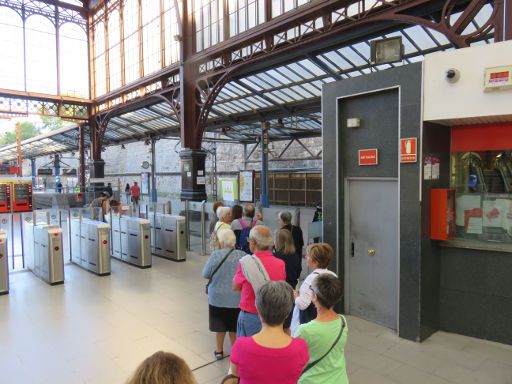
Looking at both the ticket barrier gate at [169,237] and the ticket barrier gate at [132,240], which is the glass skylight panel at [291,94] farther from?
the ticket barrier gate at [132,240]

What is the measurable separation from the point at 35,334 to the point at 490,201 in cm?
600

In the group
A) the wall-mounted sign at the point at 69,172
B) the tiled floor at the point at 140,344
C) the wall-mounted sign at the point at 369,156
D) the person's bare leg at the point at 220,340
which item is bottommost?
the tiled floor at the point at 140,344

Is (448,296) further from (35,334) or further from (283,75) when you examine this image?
(283,75)

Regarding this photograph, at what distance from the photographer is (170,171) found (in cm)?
3019

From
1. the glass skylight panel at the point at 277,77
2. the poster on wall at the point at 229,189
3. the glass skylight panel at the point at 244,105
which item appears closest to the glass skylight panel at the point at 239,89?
the glass skylight panel at the point at 244,105

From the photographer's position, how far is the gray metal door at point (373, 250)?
4871mm

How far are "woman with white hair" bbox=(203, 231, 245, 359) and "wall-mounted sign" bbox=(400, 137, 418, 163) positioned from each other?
7.57 ft

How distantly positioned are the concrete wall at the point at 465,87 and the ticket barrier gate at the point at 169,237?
247 inches

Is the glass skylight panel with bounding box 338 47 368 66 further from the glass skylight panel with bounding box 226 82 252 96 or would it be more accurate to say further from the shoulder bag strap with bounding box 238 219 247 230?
the shoulder bag strap with bounding box 238 219 247 230

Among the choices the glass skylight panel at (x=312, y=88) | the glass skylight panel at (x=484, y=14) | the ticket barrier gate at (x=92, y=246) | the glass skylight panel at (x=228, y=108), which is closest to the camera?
the glass skylight panel at (x=484, y=14)

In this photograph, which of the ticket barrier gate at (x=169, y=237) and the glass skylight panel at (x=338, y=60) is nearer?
the ticket barrier gate at (x=169, y=237)

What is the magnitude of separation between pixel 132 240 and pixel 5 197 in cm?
714

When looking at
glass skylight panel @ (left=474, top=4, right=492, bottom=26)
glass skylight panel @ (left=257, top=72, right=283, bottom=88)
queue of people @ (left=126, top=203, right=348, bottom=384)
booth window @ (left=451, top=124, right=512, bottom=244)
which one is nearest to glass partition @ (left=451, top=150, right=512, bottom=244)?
booth window @ (left=451, top=124, right=512, bottom=244)

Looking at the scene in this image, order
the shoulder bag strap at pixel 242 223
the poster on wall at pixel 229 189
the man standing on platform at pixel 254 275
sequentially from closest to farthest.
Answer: the man standing on platform at pixel 254 275 → the shoulder bag strap at pixel 242 223 → the poster on wall at pixel 229 189
